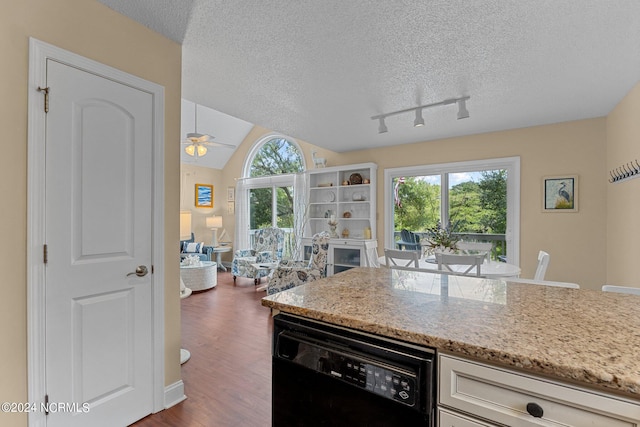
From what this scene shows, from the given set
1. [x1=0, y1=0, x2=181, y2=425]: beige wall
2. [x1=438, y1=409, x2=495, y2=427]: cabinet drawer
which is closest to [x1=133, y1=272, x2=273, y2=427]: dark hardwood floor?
[x1=0, y1=0, x2=181, y2=425]: beige wall

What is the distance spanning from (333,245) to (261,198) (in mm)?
2438

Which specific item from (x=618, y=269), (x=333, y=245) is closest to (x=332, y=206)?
(x=333, y=245)

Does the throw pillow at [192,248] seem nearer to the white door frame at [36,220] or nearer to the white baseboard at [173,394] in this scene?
the white baseboard at [173,394]

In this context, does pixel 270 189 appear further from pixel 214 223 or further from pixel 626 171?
pixel 626 171

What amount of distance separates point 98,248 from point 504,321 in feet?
6.62

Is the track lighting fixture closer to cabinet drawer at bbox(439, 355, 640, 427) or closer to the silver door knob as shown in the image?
cabinet drawer at bbox(439, 355, 640, 427)

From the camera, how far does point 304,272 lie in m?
4.11

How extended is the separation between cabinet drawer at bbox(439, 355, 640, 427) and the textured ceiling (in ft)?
6.01

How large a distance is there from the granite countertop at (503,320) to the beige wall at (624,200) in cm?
199

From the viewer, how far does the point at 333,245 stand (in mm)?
5312

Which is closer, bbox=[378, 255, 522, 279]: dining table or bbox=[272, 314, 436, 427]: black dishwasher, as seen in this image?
bbox=[272, 314, 436, 427]: black dishwasher

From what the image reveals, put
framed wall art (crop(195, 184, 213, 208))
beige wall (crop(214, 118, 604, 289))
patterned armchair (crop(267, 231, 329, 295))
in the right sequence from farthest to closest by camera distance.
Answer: framed wall art (crop(195, 184, 213, 208)) < patterned armchair (crop(267, 231, 329, 295)) < beige wall (crop(214, 118, 604, 289))

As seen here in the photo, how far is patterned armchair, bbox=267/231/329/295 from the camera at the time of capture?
412cm

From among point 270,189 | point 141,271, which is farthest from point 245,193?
point 141,271
